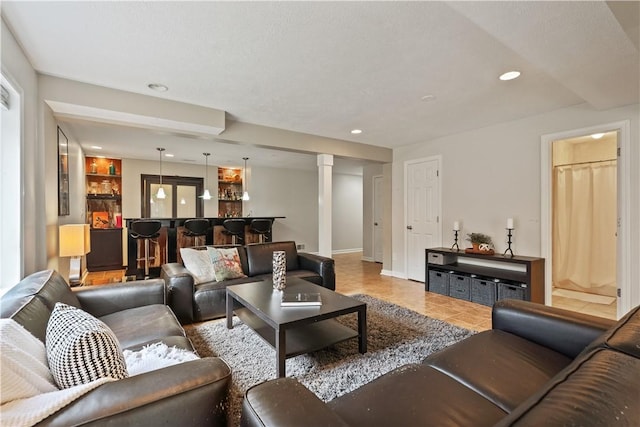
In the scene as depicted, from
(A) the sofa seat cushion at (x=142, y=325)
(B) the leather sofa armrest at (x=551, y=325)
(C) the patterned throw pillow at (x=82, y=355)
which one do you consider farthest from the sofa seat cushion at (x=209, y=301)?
(B) the leather sofa armrest at (x=551, y=325)

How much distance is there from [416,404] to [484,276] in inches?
128

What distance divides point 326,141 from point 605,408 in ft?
14.8

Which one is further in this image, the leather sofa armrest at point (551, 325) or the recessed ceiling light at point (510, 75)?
the recessed ceiling light at point (510, 75)

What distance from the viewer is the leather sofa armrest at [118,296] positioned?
2264 millimetres

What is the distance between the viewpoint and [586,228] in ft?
14.2

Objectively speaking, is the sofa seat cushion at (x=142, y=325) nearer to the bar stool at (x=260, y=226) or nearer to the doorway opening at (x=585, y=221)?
the bar stool at (x=260, y=226)

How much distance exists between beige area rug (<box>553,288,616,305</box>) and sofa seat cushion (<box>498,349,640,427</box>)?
14.3 feet

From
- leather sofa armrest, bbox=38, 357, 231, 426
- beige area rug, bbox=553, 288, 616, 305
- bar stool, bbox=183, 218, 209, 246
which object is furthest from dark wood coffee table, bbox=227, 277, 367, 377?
beige area rug, bbox=553, 288, 616, 305

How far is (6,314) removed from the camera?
1355 mm

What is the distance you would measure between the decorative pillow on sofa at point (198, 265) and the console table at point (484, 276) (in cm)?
306

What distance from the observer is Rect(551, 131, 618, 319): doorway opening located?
4125 millimetres

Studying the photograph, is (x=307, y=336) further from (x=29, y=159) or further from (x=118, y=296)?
(x=29, y=159)

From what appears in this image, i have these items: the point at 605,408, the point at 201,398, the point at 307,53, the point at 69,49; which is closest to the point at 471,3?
the point at 307,53

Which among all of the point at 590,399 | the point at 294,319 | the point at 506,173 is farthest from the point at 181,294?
the point at 506,173
